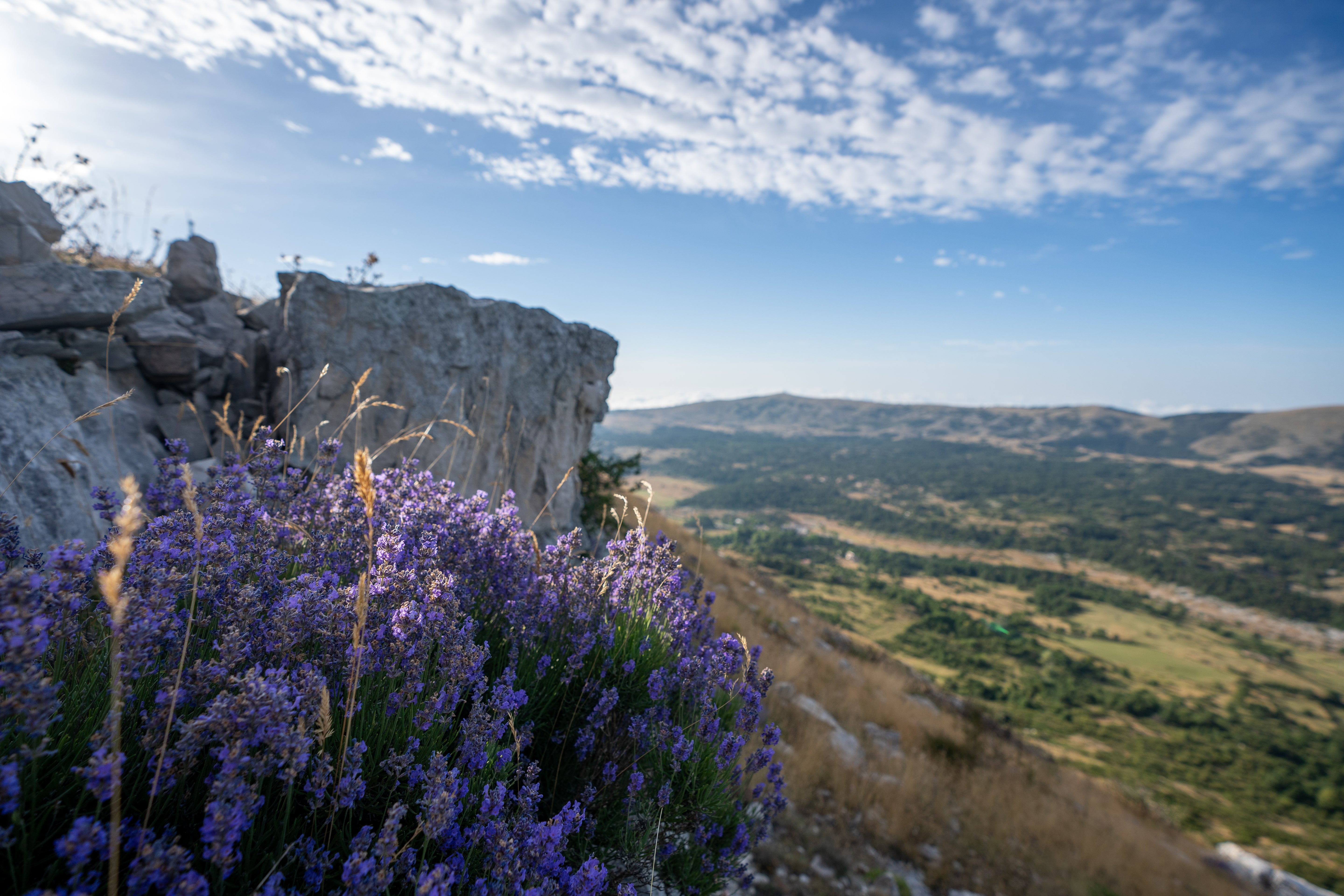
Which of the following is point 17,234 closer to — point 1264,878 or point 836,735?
point 836,735

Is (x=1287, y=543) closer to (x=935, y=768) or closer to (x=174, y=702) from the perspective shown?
(x=935, y=768)

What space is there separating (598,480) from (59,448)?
763cm

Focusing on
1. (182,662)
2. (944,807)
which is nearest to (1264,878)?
(944,807)

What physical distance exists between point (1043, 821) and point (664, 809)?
7.56m

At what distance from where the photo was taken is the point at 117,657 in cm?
104

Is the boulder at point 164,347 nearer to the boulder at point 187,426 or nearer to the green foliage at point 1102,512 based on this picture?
the boulder at point 187,426

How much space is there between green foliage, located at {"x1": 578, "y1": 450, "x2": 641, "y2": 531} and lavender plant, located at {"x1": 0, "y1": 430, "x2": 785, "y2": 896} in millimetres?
→ 6531

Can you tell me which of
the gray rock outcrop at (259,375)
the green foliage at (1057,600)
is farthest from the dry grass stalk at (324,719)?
the green foliage at (1057,600)

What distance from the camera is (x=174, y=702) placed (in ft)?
3.62

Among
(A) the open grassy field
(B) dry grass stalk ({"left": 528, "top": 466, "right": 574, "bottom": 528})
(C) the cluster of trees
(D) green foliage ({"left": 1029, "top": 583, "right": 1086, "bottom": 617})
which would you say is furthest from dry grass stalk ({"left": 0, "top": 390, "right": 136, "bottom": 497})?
(D) green foliage ({"left": 1029, "top": 583, "right": 1086, "bottom": 617})

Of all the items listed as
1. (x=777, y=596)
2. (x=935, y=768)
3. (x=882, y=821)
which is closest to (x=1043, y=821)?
(x=935, y=768)

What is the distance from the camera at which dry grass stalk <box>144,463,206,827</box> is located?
110cm

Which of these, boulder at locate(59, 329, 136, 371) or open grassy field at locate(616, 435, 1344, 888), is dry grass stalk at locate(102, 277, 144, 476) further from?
open grassy field at locate(616, 435, 1344, 888)

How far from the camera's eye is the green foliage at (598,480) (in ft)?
33.2
